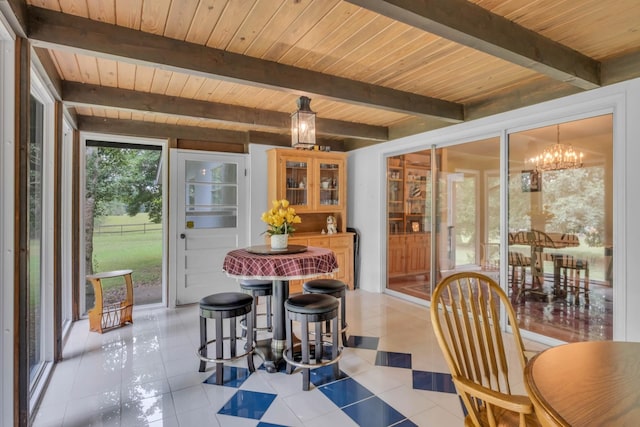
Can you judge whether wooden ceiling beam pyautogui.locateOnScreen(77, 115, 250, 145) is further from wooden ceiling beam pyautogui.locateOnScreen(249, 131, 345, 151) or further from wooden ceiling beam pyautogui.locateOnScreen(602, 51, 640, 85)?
wooden ceiling beam pyautogui.locateOnScreen(602, 51, 640, 85)

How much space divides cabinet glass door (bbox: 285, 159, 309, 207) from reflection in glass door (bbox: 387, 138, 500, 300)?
1.27m

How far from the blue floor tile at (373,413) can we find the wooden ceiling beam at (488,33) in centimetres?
230

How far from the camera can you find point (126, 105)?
323cm

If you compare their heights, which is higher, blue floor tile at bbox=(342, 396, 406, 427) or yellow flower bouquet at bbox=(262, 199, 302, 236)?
yellow flower bouquet at bbox=(262, 199, 302, 236)

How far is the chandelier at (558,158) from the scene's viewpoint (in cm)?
307

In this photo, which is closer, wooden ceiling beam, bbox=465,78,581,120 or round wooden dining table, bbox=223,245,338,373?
round wooden dining table, bbox=223,245,338,373

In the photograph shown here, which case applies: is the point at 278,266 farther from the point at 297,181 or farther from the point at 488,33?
the point at 297,181

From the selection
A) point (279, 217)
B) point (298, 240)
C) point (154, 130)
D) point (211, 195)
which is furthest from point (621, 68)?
point (154, 130)

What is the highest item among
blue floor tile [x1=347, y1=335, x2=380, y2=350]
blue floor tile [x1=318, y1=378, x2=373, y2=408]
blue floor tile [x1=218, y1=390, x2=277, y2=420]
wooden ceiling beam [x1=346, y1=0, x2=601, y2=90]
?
wooden ceiling beam [x1=346, y1=0, x2=601, y2=90]

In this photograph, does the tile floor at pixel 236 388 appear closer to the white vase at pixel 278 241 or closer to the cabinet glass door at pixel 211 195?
the white vase at pixel 278 241

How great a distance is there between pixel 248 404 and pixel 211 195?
10.3ft

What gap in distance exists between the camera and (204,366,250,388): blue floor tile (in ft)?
8.39

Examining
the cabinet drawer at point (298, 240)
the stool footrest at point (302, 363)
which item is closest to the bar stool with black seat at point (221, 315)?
the stool footrest at point (302, 363)

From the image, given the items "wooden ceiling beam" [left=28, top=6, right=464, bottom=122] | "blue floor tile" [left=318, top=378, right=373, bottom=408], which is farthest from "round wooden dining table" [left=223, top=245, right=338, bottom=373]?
"wooden ceiling beam" [left=28, top=6, right=464, bottom=122]
